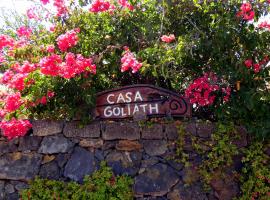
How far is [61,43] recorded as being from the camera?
3.91 meters

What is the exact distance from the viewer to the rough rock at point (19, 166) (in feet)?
13.4

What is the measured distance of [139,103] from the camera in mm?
4227

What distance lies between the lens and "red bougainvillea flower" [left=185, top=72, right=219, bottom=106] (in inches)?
162

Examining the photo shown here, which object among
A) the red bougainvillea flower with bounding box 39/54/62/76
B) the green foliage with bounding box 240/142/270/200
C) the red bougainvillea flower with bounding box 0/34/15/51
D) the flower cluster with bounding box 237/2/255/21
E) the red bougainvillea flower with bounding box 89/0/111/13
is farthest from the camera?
the red bougainvillea flower with bounding box 0/34/15/51

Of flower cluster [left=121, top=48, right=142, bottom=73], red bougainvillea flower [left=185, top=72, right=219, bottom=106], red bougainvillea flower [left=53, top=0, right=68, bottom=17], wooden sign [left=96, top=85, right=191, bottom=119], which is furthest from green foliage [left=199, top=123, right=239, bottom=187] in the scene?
red bougainvillea flower [left=53, top=0, right=68, bottom=17]

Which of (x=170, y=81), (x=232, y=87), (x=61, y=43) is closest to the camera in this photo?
(x=61, y=43)

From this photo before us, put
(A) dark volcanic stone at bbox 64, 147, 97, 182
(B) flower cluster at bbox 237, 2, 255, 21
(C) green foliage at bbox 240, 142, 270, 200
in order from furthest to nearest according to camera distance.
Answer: (A) dark volcanic stone at bbox 64, 147, 97, 182 → (C) green foliage at bbox 240, 142, 270, 200 → (B) flower cluster at bbox 237, 2, 255, 21

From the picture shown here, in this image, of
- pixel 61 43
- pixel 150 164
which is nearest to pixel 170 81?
pixel 150 164

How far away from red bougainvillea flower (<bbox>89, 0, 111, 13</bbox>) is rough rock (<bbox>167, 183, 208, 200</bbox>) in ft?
6.47

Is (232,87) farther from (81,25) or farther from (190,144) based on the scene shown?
(81,25)

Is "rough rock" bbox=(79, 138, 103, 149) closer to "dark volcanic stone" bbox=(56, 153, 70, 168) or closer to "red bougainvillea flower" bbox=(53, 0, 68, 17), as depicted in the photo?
"dark volcanic stone" bbox=(56, 153, 70, 168)

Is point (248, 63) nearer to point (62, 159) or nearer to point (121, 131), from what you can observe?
point (121, 131)

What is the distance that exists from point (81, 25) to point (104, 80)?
666mm

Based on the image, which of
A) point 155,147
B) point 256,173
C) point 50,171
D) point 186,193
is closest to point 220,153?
point 256,173
